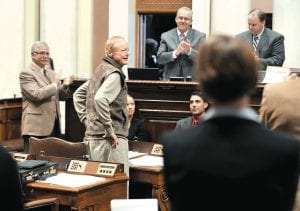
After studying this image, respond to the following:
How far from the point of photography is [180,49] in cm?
684

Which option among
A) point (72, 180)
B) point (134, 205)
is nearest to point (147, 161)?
point (72, 180)

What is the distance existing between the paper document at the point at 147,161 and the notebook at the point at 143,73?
126 centimetres

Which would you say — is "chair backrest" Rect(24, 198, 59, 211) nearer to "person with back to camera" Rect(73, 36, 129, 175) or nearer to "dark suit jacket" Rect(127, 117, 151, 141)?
"person with back to camera" Rect(73, 36, 129, 175)

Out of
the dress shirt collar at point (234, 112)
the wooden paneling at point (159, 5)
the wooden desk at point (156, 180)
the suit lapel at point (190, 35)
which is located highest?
the wooden paneling at point (159, 5)

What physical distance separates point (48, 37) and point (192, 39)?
2.80 meters

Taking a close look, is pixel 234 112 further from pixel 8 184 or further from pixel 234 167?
pixel 8 184

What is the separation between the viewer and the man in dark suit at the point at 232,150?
1.96 metres

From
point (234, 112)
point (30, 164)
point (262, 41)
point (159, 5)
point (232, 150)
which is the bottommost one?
point (30, 164)

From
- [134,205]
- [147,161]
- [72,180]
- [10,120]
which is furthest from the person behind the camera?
[10,120]

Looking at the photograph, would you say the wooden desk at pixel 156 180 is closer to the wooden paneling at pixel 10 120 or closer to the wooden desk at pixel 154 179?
the wooden desk at pixel 154 179

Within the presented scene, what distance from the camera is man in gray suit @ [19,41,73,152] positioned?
6.80 metres

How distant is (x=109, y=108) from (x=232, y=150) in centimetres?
329

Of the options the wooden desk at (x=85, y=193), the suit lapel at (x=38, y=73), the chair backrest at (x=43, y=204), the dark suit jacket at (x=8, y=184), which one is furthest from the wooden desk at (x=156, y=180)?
the dark suit jacket at (x=8, y=184)

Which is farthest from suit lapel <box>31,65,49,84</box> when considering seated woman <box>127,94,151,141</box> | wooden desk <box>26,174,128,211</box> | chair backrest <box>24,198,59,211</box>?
chair backrest <box>24,198,59,211</box>
